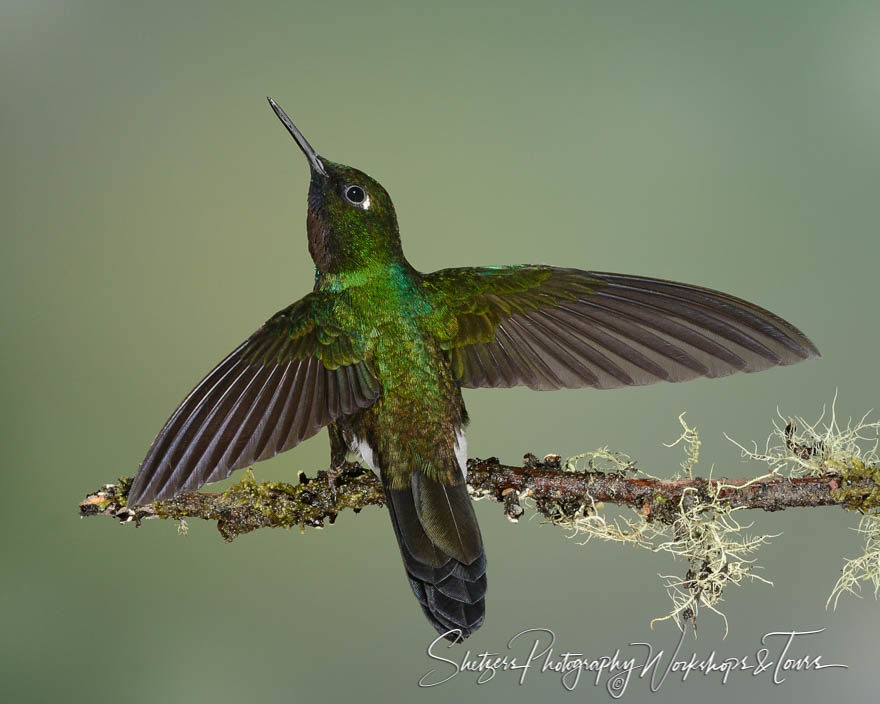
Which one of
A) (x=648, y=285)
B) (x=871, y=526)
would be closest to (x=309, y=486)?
(x=648, y=285)

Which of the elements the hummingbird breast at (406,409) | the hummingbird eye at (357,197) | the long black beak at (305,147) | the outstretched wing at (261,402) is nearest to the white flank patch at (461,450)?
the hummingbird breast at (406,409)

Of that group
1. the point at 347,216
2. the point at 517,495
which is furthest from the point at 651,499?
the point at 347,216

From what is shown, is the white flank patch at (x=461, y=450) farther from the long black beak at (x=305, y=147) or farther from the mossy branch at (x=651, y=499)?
the long black beak at (x=305, y=147)

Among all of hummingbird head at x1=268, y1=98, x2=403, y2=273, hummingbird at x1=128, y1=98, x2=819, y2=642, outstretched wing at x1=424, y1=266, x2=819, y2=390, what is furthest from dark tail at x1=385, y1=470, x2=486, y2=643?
hummingbird head at x1=268, y1=98, x2=403, y2=273

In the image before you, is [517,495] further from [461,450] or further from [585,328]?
[585,328]

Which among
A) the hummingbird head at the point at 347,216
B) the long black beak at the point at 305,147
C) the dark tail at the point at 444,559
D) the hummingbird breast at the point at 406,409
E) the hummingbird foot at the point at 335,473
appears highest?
the long black beak at the point at 305,147

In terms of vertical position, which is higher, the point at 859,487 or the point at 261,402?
the point at 261,402

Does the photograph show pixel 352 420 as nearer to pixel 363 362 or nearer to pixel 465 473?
pixel 363 362
